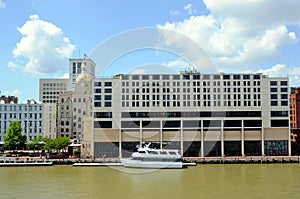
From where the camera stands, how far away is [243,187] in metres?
30.9

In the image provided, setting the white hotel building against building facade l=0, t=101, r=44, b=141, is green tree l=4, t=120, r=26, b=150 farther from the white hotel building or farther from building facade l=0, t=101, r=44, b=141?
the white hotel building

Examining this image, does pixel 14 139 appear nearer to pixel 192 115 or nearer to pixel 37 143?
pixel 37 143

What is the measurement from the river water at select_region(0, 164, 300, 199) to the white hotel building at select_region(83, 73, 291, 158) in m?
11.2

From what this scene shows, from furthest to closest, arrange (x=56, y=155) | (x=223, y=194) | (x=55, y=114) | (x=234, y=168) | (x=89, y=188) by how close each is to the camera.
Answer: (x=55, y=114), (x=56, y=155), (x=234, y=168), (x=89, y=188), (x=223, y=194)

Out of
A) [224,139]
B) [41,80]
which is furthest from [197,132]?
[41,80]

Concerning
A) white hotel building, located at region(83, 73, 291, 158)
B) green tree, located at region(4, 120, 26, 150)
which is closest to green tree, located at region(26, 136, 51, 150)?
green tree, located at region(4, 120, 26, 150)

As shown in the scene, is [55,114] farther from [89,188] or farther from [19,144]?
[89,188]

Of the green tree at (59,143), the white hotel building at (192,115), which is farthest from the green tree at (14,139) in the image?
the white hotel building at (192,115)

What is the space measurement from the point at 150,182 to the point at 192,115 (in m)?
24.3

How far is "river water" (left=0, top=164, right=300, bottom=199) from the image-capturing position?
2808cm

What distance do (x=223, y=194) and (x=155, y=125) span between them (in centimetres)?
2890

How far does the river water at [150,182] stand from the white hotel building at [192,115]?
11.2 metres

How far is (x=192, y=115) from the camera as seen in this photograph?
56.8 meters

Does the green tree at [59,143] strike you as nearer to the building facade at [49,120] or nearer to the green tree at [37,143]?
the green tree at [37,143]
